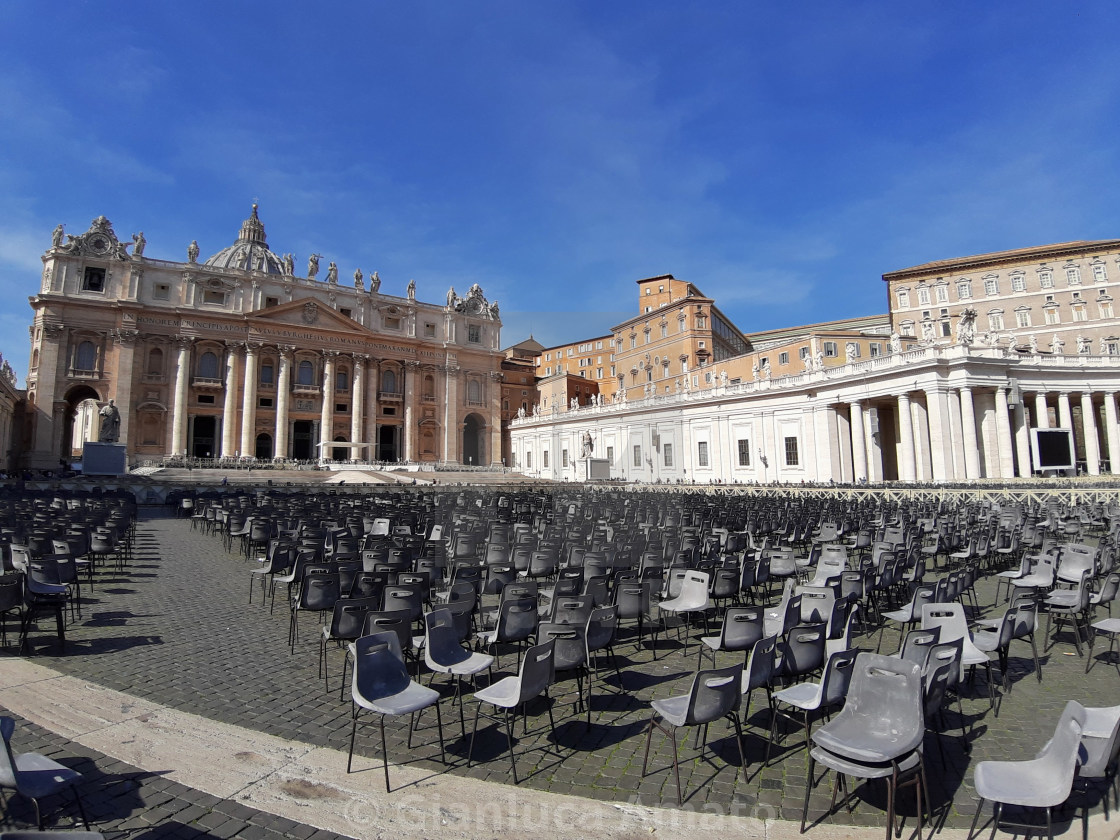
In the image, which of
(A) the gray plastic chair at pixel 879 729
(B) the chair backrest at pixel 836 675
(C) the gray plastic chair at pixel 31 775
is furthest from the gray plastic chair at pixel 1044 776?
(C) the gray plastic chair at pixel 31 775

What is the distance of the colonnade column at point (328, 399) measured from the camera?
6028 centimetres

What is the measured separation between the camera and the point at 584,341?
80.3 metres

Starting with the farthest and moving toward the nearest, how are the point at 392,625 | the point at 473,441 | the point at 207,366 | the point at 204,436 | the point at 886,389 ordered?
the point at 473,441, the point at 204,436, the point at 207,366, the point at 886,389, the point at 392,625

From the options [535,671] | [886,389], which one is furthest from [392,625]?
[886,389]

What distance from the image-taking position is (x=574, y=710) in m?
5.22

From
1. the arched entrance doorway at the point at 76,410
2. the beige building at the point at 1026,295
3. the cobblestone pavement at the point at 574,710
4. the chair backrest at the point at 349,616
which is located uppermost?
the beige building at the point at 1026,295

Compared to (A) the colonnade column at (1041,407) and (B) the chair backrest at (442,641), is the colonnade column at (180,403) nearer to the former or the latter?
(B) the chair backrest at (442,641)

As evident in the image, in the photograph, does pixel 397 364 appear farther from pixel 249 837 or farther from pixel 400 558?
pixel 249 837

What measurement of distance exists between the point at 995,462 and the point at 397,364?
5603 centimetres

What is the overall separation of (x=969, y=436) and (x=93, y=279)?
6904 centimetres

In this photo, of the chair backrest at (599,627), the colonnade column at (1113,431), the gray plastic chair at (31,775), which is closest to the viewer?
the gray plastic chair at (31,775)

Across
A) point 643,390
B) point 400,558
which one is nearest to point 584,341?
point 643,390

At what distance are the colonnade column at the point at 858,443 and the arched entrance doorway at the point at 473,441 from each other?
4546cm

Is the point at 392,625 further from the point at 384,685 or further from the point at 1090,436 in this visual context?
the point at 1090,436
